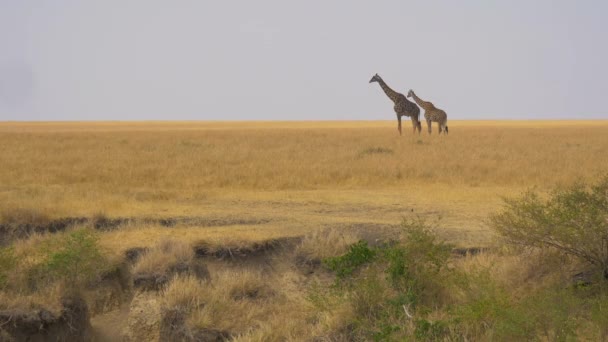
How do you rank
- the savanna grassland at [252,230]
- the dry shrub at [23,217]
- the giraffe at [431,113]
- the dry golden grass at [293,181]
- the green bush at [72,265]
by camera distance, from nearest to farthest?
1. the savanna grassland at [252,230]
2. the green bush at [72,265]
3. the dry shrub at [23,217]
4. the dry golden grass at [293,181]
5. the giraffe at [431,113]

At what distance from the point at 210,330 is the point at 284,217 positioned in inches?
192

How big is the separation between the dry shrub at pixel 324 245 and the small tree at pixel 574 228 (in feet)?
8.76

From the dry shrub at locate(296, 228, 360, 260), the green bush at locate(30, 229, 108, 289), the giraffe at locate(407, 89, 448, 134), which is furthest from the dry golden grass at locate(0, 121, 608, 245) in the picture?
the giraffe at locate(407, 89, 448, 134)

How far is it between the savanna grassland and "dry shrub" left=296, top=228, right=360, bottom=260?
0.02 metres

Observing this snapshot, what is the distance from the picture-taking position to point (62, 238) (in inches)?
432

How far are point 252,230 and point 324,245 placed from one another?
5.42 feet

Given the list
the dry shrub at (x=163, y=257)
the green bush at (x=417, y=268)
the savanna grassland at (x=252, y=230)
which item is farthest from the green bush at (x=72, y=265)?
the green bush at (x=417, y=268)

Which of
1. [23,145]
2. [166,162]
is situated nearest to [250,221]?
[166,162]

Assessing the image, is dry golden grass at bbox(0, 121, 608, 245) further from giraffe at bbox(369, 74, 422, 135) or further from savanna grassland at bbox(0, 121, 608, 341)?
giraffe at bbox(369, 74, 422, 135)

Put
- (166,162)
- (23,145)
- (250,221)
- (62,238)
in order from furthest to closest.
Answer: (23,145) < (166,162) < (250,221) < (62,238)

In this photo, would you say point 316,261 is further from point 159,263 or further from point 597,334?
point 597,334

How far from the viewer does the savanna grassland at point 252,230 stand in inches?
336

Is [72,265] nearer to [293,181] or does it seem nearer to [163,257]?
[163,257]

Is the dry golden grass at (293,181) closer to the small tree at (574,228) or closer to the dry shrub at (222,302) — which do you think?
the dry shrub at (222,302)
